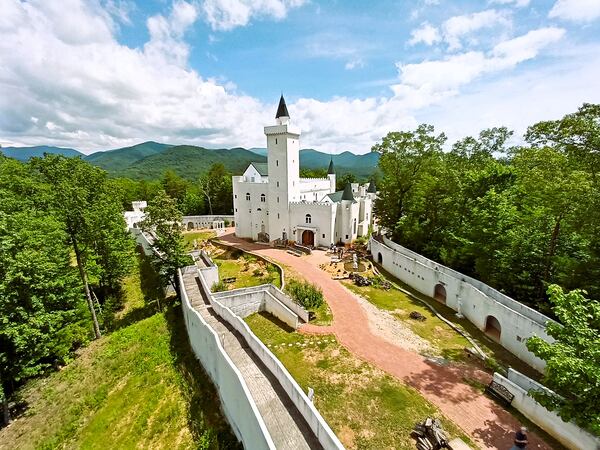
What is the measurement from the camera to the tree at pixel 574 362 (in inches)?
280

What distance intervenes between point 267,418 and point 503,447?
7656 mm

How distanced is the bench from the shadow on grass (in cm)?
989

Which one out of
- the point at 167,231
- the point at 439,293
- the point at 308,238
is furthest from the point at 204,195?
the point at 439,293

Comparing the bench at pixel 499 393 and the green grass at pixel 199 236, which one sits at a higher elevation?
the bench at pixel 499 393

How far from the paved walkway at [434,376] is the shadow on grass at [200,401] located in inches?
233

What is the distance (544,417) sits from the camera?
10.1 m

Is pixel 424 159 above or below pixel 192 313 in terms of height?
above

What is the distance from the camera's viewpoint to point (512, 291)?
57.9 feet

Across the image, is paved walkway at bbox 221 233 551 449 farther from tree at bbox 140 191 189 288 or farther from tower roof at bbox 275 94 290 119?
tower roof at bbox 275 94 290 119

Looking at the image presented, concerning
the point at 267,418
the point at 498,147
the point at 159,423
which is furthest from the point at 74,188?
the point at 498,147

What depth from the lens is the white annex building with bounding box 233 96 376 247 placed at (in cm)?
3225

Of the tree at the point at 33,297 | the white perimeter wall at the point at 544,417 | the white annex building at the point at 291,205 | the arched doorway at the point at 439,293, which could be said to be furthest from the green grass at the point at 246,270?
the white perimeter wall at the point at 544,417

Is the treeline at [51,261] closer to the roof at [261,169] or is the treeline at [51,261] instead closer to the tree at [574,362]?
the roof at [261,169]

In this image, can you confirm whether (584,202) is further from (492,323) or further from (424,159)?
(424,159)
